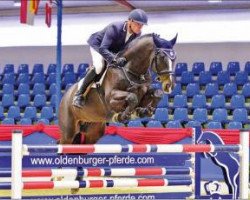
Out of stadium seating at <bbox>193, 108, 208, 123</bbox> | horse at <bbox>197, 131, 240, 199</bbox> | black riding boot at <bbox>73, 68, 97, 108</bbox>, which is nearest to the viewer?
horse at <bbox>197, 131, 240, 199</bbox>

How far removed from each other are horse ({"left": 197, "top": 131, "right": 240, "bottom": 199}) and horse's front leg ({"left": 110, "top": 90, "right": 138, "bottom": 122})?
105 centimetres

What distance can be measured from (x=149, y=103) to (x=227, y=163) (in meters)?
1.18

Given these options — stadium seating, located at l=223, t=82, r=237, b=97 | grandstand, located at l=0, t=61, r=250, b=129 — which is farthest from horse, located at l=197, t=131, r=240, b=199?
stadium seating, located at l=223, t=82, r=237, b=97

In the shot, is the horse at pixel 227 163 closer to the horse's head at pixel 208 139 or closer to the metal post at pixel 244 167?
the horse's head at pixel 208 139

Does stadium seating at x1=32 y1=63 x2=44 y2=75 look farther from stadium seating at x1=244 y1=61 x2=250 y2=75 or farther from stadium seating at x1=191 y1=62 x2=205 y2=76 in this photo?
stadium seating at x1=244 y1=61 x2=250 y2=75

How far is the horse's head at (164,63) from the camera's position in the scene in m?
4.95

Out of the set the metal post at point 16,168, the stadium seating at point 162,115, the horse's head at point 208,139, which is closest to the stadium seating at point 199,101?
the stadium seating at point 162,115

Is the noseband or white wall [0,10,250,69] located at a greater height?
white wall [0,10,250,69]

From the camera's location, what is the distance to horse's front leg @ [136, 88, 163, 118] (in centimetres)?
518

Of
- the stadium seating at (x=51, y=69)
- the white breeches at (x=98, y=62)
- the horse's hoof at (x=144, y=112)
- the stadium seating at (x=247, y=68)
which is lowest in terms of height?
the horse's hoof at (x=144, y=112)

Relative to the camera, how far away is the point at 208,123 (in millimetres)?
10273

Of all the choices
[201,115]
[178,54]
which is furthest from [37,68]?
[201,115]

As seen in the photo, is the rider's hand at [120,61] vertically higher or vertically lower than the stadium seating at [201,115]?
lower

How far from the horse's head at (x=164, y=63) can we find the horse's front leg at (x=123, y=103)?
12.1 inches
